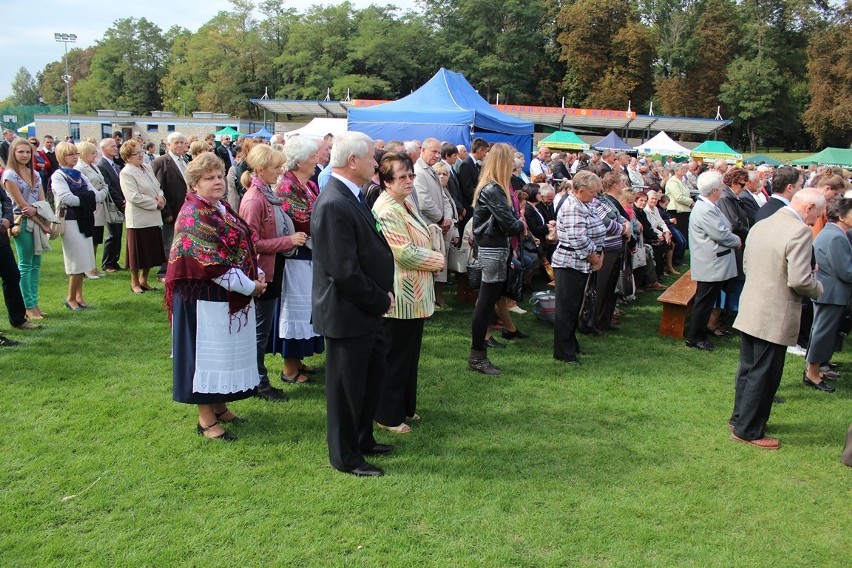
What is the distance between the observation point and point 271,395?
16.4ft

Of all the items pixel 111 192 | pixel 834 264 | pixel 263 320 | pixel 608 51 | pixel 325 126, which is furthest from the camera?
pixel 608 51

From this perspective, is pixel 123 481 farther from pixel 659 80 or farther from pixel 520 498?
pixel 659 80

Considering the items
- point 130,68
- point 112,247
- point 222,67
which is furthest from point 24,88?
point 112,247

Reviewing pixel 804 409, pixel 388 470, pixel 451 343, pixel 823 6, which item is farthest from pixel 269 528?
pixel 823 6

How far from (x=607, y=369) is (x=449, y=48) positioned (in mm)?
65088

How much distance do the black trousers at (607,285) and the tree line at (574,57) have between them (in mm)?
47748

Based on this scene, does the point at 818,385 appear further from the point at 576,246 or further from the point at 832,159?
the point at 832,159

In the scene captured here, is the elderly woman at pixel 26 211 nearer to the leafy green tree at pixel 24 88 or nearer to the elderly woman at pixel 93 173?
the elderly woman at pixel 93 173

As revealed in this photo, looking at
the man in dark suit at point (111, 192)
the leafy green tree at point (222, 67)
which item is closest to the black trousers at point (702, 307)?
the man in dark suit at point (111, 192)

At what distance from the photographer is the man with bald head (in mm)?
4258

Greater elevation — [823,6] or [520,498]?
[823,6]

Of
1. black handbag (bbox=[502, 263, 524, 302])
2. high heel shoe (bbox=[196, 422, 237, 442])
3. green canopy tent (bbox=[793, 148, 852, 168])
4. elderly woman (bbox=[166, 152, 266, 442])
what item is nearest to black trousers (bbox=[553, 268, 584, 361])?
black handbag (bbox=[502, 263, 524, 302])

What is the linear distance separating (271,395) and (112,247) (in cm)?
581

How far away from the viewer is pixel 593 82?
59.8m
